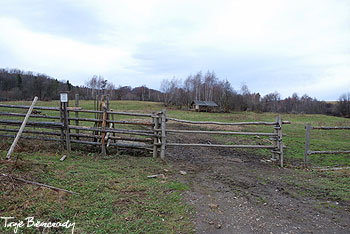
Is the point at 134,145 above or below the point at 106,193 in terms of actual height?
above

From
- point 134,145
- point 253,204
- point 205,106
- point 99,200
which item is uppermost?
point 205,106

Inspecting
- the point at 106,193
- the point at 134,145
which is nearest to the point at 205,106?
the point at 134,145

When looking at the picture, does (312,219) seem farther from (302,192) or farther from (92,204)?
(92,204)

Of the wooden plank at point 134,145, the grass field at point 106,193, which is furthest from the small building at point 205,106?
the grass field at point 106,193

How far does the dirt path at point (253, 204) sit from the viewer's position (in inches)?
134

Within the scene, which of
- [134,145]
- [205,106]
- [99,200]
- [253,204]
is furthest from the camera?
[205,106]

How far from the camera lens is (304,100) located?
95062 mm

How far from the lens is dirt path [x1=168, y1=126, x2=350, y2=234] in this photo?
341cm

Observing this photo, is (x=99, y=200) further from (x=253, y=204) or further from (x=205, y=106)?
(x=205, y=106)

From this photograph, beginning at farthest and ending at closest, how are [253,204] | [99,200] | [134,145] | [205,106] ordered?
[205,106] → [134,145] → [253,204] → [99,200]

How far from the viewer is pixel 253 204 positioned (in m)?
4.16

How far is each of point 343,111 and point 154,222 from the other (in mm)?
81763

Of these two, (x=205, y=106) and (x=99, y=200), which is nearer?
(x=99, y=200)

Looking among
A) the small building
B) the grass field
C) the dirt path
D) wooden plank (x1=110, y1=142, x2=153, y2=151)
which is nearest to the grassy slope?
the grass field
